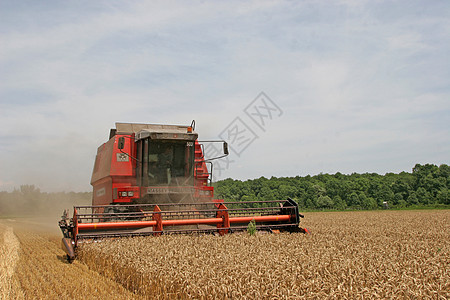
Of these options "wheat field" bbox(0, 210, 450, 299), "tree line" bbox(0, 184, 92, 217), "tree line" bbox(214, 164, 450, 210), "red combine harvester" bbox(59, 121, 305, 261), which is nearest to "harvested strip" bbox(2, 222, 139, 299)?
"wheat field" bbox(0, 210, 450, 299)

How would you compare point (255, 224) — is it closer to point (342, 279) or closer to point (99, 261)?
point (99, 261)

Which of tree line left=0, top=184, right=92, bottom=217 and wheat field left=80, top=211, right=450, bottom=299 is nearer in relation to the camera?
wheat field left=80, top=211, right=450, bottom=299

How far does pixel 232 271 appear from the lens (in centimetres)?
349

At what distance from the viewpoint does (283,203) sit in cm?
816

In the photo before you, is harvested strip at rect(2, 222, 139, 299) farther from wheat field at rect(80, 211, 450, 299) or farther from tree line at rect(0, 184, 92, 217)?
tree line at rect(0, 184, 92, 217)

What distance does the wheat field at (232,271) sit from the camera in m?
2.92

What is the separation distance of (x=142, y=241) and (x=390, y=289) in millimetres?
3787

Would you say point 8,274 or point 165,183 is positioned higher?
point 165,183

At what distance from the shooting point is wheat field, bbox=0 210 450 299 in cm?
292

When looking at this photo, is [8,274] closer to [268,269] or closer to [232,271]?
[232,271]

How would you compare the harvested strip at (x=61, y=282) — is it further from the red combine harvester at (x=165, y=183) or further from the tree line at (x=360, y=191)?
the tree line at (x=360, y=191)

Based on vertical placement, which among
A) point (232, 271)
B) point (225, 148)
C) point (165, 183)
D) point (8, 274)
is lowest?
point (8, 274)

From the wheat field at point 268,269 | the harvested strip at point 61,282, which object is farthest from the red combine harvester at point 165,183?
the harvested strip at point 61,282

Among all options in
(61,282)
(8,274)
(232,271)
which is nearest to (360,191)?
(8,274)
